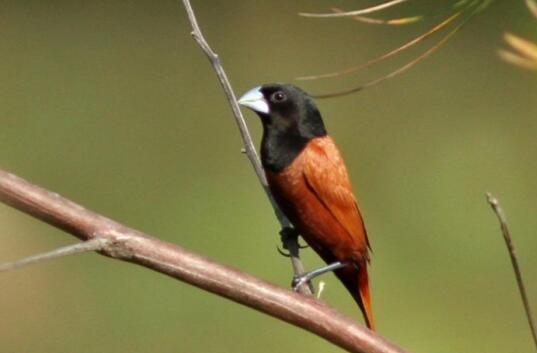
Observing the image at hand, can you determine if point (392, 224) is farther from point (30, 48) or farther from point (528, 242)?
point (30, 48)

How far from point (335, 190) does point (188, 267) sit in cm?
76

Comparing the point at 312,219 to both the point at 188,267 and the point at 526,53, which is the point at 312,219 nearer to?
the point at 188,267

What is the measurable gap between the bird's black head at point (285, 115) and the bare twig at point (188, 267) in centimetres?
80

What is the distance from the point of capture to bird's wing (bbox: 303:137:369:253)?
72.9 inches

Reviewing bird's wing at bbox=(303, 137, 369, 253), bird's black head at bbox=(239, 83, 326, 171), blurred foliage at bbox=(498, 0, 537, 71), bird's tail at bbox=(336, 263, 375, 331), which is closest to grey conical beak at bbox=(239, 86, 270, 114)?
bird's black head at bbox=(239, 83, 326, 171)

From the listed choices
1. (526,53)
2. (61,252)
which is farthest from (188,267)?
(526,53)

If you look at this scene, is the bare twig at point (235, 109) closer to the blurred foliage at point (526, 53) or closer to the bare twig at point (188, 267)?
the bare twig at point (188, 267)

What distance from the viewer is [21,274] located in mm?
3391

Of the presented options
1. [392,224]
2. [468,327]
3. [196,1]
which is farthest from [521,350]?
[196,1]

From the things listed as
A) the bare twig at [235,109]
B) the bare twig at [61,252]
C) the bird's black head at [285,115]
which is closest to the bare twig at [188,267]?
the bare twig at [61,252]

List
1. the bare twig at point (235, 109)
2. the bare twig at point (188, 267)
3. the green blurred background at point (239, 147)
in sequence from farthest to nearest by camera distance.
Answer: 1. the green blurred background at point (239, 147)
2. the bare twig at point (235, 109)
3. the bare twig at point (188, 267)

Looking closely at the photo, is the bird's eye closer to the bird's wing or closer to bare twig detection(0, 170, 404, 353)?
the bird's wing

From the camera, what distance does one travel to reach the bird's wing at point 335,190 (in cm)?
185

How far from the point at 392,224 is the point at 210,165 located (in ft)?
1.73
